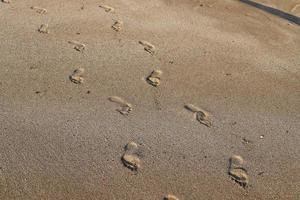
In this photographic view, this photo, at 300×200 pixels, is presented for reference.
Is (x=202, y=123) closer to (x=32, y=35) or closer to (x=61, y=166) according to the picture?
(x=61, y=166)

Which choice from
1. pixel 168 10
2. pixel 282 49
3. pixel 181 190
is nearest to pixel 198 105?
pixel 181 190

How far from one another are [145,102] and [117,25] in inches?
65.8

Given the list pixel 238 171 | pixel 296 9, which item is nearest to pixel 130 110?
pixel 238 171

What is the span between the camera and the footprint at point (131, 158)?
143 inches

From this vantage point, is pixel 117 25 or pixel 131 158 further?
pixel 117 25

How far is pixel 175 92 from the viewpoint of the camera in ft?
14.9

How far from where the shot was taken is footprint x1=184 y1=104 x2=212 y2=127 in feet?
13.8

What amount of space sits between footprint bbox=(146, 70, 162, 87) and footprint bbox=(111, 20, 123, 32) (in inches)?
41.4

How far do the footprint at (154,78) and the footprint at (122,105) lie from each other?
0.45 meters

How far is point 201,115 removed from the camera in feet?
14.0

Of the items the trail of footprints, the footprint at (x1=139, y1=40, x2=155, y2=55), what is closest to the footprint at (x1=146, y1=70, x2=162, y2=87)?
the trail of footprints

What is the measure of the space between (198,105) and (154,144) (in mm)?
788

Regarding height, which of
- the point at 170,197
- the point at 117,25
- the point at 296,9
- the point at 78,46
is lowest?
the point at 170,197

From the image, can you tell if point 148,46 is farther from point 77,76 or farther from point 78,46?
point 77,76
